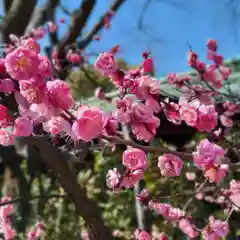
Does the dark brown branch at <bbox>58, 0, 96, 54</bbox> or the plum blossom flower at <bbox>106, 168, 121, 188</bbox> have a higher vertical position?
the plum blossom flower at <bbox>106, 168, 121, 188</bbox>

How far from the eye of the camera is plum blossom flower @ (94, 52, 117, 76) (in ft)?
4.35

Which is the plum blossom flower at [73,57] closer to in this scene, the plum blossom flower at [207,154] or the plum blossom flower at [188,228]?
the plum blossom flower at [188,228]

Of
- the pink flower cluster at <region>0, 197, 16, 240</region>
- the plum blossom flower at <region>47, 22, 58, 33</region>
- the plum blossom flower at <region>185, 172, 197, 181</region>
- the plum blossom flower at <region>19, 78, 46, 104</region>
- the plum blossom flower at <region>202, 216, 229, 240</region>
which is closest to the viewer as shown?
the plum blossom flower at <region>19, 78, 46, 104</region>

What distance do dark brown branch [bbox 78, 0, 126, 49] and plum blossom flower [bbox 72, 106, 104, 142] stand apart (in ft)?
10.4

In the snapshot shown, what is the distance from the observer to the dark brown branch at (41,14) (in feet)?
11.8

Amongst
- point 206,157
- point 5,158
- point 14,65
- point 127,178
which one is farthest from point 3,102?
point 5,158

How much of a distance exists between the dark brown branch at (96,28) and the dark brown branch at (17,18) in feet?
2.99

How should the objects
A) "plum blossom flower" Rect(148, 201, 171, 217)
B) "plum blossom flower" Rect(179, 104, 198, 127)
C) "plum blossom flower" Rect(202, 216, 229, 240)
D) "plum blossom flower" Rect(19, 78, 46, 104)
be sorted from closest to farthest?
"plum blossom flower" Rect(19, 78, 46, 104) < "plum blossom flower" Rect(179, 104, 198, 127) < "plum blossom flower" Rect(148, 201, 171, 217) < "plum blossom flower" Rect(202, 216, 229, 240)

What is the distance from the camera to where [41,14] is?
11.8ft

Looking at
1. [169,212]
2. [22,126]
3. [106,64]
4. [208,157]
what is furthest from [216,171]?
[169,212]

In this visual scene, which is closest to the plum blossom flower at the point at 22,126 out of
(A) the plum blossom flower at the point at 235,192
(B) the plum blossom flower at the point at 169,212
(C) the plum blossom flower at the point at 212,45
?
(B) the plum blossom flower at the point at 169,212

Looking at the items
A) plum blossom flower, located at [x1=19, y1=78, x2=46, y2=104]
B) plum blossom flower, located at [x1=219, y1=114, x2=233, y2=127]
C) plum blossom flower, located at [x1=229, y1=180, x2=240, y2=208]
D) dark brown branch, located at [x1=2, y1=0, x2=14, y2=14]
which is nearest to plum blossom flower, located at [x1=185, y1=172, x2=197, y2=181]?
plum blossom flower, located at [x1=219, y1=114, x2=233, y2=127]

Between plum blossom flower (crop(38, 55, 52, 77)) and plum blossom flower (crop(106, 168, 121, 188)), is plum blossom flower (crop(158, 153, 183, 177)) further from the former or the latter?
plum blossom flower (crop(38, 55, 52, 77))

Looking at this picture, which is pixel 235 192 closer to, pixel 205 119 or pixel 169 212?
pixel 169 212
